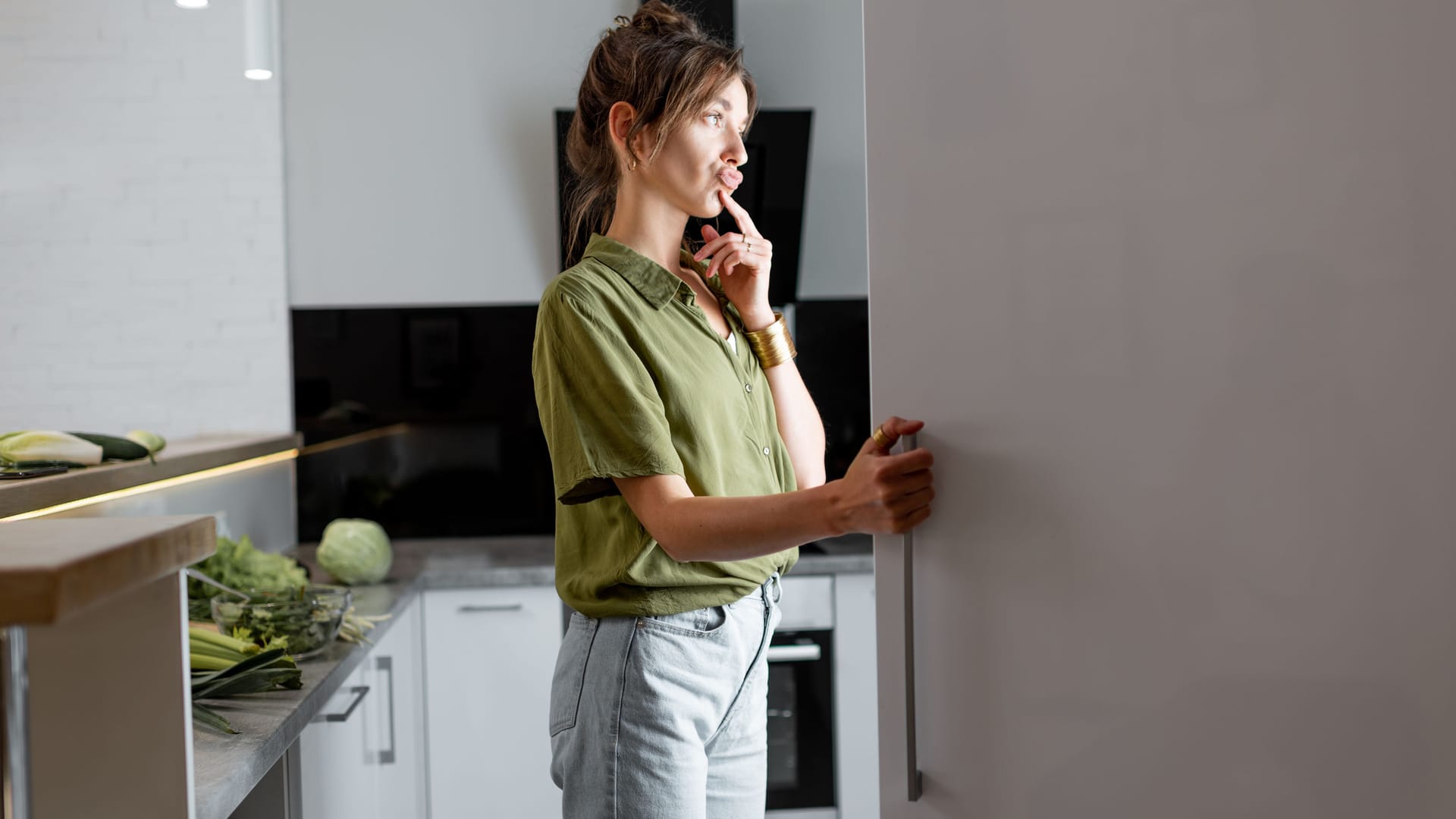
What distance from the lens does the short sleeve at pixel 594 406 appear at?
110cm

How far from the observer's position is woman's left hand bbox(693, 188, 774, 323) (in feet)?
4.32

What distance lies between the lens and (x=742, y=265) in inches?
52.6

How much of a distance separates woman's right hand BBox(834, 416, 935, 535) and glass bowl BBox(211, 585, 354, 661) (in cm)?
116

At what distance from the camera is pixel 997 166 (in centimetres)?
94

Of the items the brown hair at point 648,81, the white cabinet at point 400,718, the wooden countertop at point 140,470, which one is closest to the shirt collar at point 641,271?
the brown hair at point 648,81

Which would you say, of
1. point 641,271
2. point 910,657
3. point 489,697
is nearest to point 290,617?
point 489,697

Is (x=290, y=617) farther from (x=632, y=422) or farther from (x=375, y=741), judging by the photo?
(x=632, y=422)

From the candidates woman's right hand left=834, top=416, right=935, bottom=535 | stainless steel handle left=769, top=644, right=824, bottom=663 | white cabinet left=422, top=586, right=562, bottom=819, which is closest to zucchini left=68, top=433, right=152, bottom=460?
white cabinet left=422, top=586, right=562, bottom=819

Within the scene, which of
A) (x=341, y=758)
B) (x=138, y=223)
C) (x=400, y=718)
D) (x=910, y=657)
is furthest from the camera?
(x=138, y=223)

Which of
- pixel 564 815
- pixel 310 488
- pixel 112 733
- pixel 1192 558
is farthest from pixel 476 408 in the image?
pixel 1192 558

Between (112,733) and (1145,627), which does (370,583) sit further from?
(1145,627)

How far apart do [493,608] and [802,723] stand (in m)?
0.79

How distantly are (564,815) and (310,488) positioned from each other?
7.25ft

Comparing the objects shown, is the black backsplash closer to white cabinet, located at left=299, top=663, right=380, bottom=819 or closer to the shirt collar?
white cabinet, located at left=299, top=663, right=380, bottom=819
